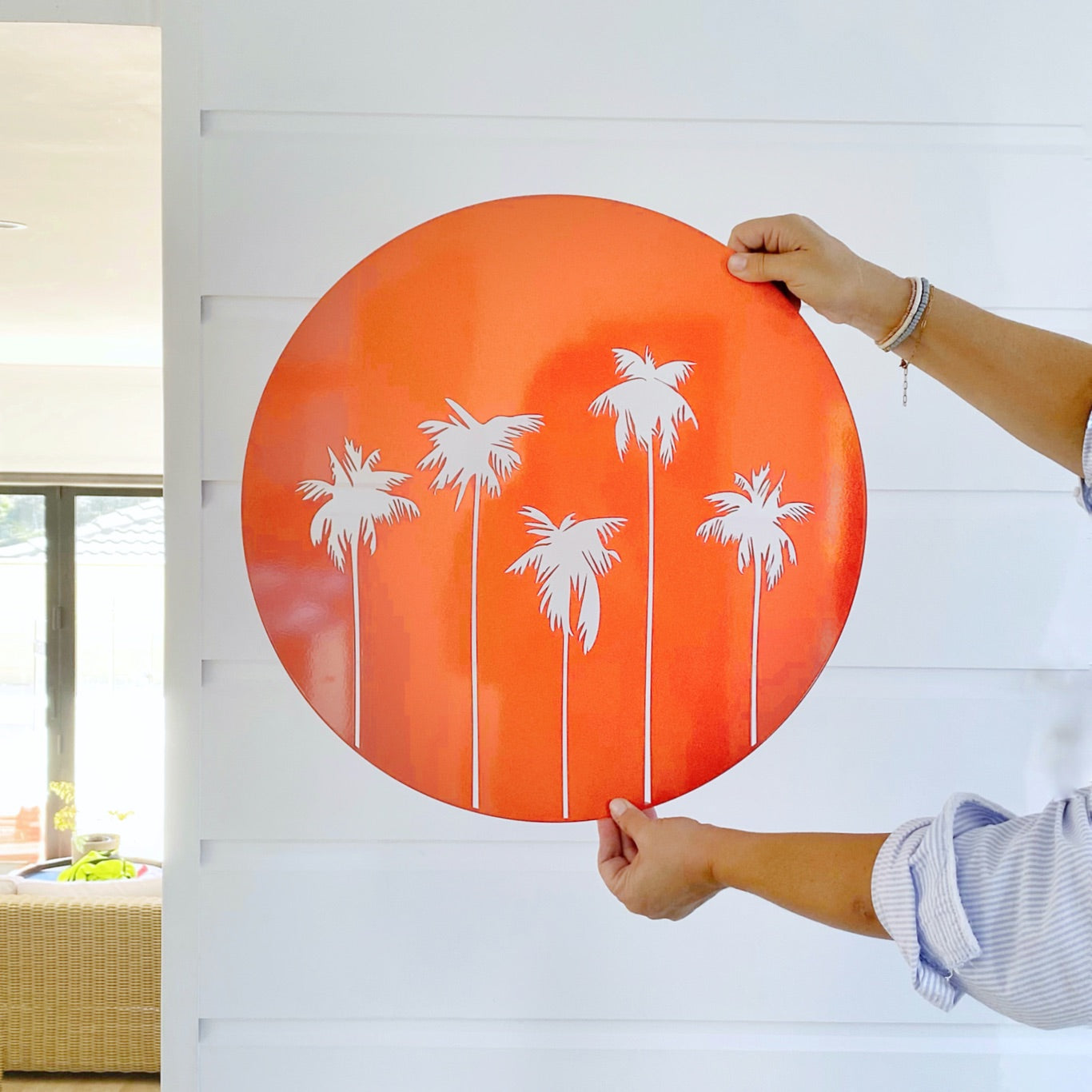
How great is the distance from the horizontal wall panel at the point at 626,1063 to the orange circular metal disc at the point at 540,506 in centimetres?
28

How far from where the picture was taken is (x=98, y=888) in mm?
3982

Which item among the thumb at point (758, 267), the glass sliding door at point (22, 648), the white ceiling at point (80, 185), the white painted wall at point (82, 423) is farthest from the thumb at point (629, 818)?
the glass sliding door at point (22, 648)

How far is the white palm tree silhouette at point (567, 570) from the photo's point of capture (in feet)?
3.62

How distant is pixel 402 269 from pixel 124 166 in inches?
76.7

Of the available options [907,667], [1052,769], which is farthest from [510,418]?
[1052,769]

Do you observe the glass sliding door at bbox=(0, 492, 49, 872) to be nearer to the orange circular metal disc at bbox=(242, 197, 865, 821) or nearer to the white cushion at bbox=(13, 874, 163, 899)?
the white cushion at bbox=(13, 874, 163, 899)

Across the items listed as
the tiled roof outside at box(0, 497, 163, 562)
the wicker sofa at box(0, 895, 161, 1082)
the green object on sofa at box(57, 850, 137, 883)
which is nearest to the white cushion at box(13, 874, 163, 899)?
the wicker sofa at box(0, 895, 161, 1082)

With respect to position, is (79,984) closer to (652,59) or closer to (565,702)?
(565,702)

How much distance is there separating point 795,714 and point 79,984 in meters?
3.40

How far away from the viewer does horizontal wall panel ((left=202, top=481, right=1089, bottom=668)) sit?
1146mm

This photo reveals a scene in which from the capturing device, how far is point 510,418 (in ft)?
3.65

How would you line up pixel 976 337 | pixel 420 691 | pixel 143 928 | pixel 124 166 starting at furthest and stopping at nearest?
1. pixel 143 928
2. pixel 124 166
3. pixel 420 691
4. pixel 976 337

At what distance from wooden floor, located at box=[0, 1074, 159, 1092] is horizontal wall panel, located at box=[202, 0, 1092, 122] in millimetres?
3675

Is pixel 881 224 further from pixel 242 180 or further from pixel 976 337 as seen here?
pixel 242 180
